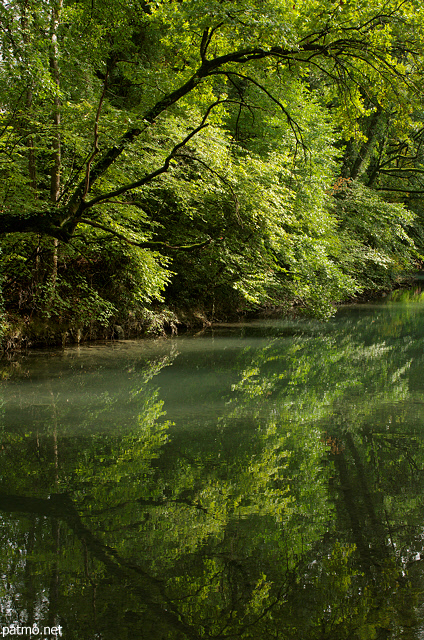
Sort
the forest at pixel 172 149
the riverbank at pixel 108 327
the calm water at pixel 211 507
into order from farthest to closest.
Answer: the riverbank at pixel 108 327 < the forest at pixel 172 149 < the calm water at pixel 211 507

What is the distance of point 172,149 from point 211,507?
7.69 metres

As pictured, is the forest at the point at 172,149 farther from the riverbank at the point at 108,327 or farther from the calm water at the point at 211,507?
the calm water at the point at 211,507

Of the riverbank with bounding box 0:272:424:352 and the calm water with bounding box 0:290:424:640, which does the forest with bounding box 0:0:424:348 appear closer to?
the riverbank with bounding box 0:272:424:352

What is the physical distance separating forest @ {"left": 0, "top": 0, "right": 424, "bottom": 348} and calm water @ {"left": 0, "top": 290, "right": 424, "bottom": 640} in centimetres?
267

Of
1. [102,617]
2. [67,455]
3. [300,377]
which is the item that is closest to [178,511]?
[102,617]

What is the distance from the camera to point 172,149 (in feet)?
33.4

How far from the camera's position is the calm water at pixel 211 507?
8.86 ft

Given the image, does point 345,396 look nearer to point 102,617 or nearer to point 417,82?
point 417,82

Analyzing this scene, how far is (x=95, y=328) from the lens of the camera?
476 inches

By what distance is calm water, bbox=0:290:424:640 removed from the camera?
106 inches

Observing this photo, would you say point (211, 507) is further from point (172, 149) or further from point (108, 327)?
point (108, 327)

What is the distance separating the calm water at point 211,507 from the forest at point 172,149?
105 inches

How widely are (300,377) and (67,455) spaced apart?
15.6 ft

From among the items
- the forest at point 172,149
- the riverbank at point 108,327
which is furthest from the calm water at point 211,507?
the forest at point 172,149
